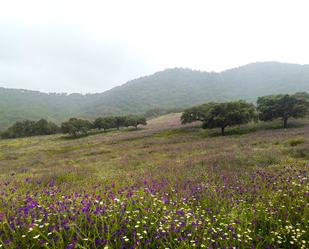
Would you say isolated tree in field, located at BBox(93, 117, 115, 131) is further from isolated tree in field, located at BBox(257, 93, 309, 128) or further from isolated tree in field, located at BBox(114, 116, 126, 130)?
isolated tree in field, located at BBox(257, 93, 309, 128)

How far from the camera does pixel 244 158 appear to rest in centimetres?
1124

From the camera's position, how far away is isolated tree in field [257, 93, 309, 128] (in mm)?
36500

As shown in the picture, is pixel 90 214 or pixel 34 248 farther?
pixel 90 214

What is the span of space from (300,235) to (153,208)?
2.38 m

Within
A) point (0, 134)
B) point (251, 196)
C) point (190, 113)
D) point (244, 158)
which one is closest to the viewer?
point (251, 196)

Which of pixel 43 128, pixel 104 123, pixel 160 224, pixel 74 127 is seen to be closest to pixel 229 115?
pixel 160 224

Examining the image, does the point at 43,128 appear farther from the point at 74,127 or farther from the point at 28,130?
Result: the point at 74,127

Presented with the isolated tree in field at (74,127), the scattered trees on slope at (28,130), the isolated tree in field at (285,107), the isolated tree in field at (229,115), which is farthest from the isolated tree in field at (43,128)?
the isolated tree in field at (285,107)

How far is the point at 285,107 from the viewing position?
37375mm

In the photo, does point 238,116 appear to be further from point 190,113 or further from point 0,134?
point 0,134

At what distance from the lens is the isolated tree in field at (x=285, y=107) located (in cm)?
3650

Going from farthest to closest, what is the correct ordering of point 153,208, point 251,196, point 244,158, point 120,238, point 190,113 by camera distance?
point 190,113
point 244,158
point 251,196
point 153,208
point 120,238

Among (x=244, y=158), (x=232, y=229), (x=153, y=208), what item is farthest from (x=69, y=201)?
(x=244, y=158)

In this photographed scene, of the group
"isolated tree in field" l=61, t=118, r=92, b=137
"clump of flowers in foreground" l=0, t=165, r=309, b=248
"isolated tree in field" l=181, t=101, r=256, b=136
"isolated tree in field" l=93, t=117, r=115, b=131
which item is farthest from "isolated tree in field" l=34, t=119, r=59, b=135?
"clump of flowers in foreground" l=0, t=165, r=309, b=248
